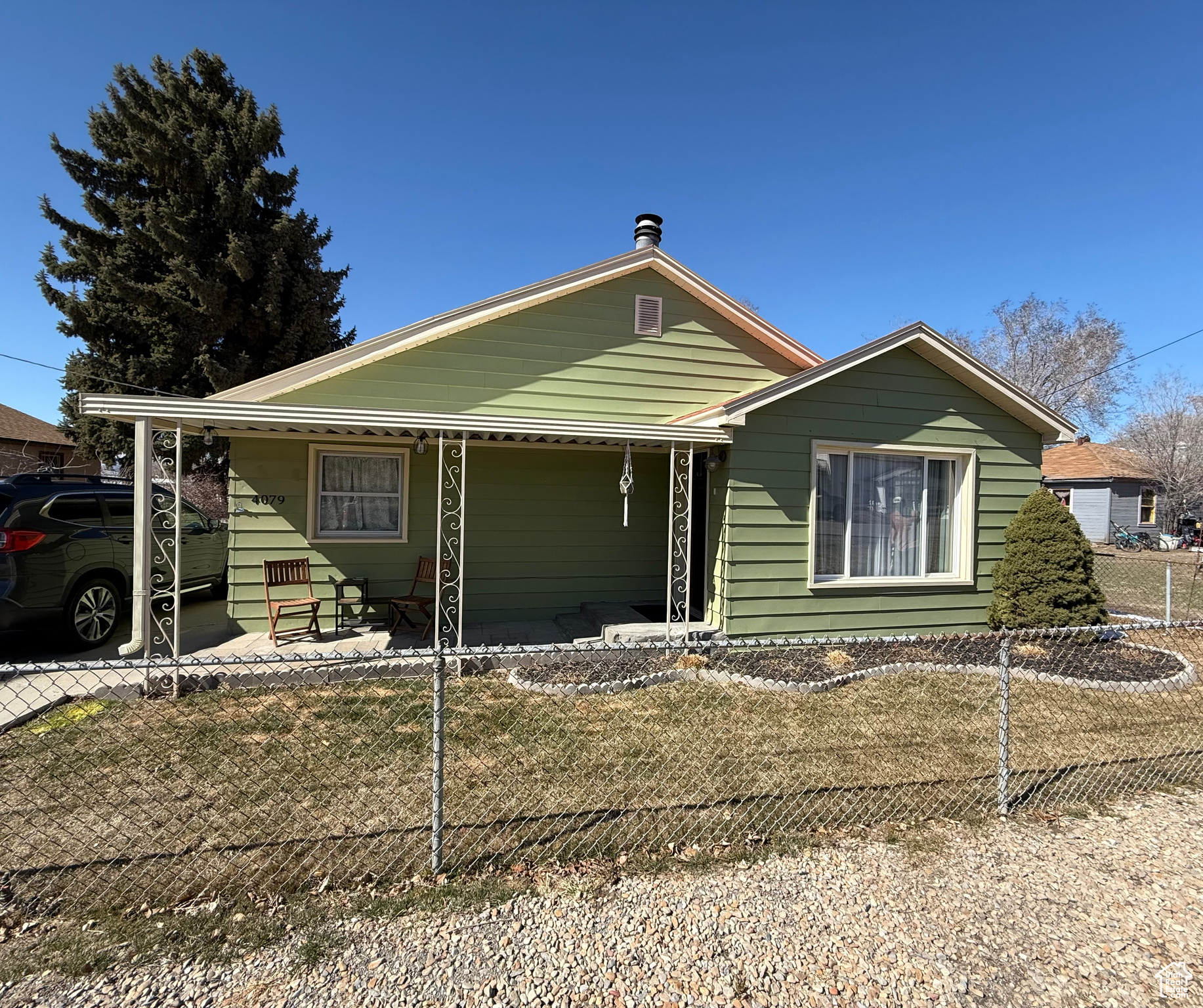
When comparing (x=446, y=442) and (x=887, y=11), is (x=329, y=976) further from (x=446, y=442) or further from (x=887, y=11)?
(x=887, y=11)

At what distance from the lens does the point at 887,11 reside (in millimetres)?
9172

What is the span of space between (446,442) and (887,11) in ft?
31.9

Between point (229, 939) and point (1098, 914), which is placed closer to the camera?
point (229, 939)

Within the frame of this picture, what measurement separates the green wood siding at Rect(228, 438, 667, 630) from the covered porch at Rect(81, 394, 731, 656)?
0.06 feet

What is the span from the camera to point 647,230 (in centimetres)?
903

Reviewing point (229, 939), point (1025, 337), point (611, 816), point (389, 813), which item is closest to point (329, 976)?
point (229, 939)

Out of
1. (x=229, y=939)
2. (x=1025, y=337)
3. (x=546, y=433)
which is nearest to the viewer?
(x=229, y=939)

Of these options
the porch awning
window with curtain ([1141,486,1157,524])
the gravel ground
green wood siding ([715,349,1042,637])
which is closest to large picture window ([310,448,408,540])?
the porch awning

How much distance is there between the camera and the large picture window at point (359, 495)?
24.7ft

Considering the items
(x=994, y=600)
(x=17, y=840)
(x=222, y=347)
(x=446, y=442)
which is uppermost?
(x=222, y=347)

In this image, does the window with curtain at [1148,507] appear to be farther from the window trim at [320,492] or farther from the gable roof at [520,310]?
the window trim at [320,492]

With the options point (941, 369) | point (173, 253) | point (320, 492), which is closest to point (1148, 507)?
point (941, 369)

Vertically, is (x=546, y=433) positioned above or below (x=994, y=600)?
above

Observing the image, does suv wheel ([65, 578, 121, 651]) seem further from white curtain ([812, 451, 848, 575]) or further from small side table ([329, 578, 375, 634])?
white curtain ([812, 451, 848, 575])
